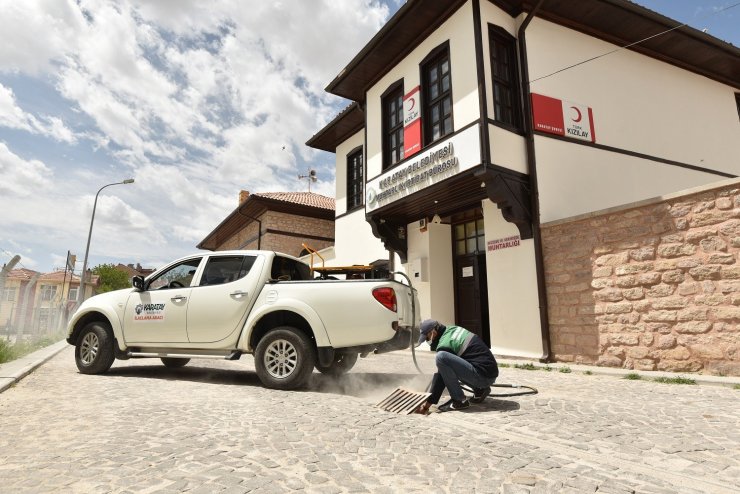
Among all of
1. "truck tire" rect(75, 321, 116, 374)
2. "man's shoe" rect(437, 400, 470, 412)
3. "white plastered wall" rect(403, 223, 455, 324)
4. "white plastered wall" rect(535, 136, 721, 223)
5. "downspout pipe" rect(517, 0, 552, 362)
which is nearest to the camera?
"man's shoe" rect(437, 400, 470, 412)

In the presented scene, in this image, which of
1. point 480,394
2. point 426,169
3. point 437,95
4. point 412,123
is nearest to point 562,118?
point 437,95

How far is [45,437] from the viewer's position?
10.5 feet

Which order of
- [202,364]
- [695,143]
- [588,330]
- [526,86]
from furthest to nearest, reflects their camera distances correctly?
[695,143] → [526,86] → [202,364] → [588,330]

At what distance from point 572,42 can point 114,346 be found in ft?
37.5

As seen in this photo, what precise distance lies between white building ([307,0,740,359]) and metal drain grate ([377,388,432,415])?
15.9 feet

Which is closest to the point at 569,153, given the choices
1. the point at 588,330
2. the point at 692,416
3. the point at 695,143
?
the point at 588,330

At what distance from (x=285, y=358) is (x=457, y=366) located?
2156 mm

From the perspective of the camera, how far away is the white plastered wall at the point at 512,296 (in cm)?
869

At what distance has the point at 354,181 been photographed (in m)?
15.5

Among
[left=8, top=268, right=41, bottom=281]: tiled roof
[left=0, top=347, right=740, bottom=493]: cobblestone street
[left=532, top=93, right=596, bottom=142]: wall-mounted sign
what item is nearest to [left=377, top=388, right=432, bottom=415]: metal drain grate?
[left=0, top=347, right=740, bottom=493]: cobblestone street

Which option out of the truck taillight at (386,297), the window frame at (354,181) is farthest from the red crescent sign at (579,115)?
the window frame at (354,181)

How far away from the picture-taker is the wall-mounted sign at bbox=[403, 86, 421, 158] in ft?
34.3

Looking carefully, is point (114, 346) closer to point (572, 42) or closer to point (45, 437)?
point (45, 437)

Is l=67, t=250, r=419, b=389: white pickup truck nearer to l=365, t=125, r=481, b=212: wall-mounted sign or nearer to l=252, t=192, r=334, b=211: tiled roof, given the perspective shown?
l=365, t=125, r=481, b=212: wall-mounted sign
